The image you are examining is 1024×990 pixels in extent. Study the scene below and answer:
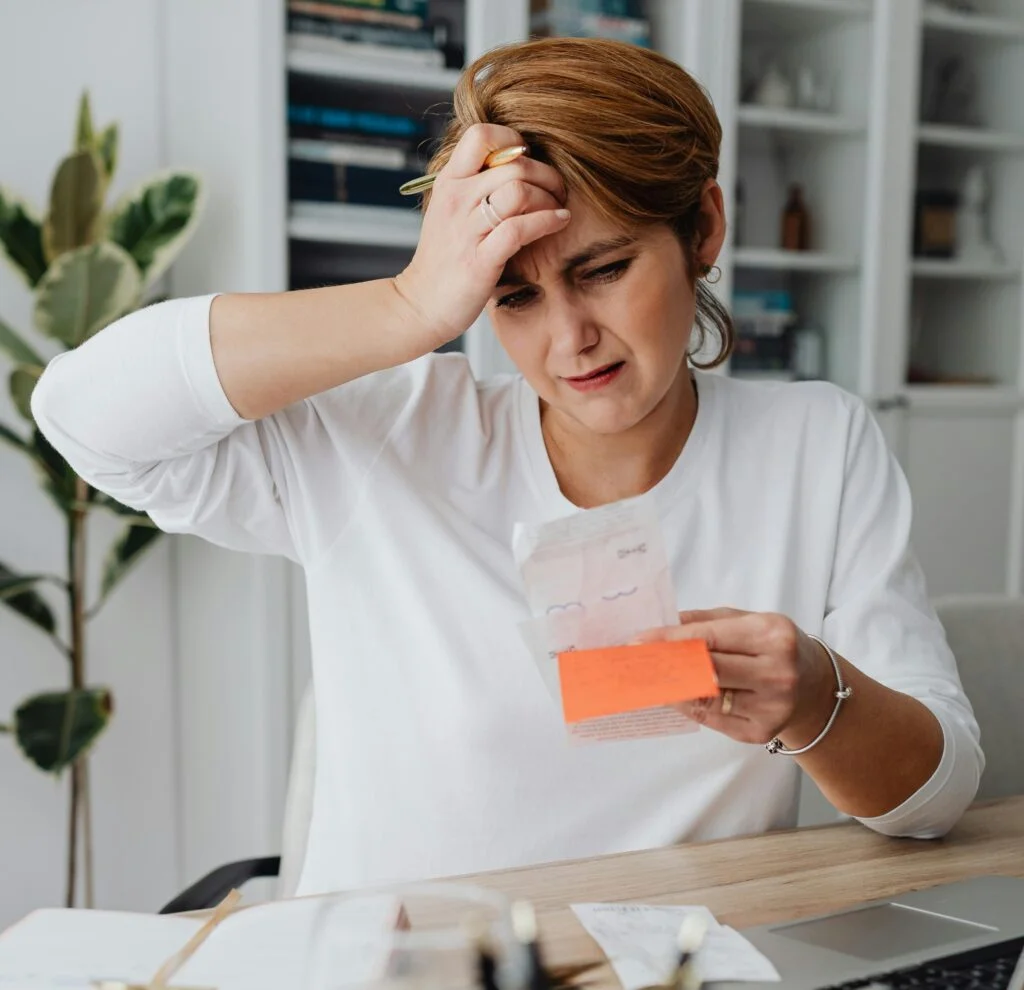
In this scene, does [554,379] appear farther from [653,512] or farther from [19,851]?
[19,851]

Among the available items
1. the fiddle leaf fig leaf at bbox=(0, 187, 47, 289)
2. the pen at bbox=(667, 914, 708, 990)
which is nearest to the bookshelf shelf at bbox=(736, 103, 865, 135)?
the fiddle leaf fig leaf at bbox=(0, 187, 47, 289)

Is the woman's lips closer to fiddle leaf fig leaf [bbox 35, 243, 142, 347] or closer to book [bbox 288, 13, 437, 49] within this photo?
fiddle leaf fig leaf [bbox 35, 243, 142, 347]

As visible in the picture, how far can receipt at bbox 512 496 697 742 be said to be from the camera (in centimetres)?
87

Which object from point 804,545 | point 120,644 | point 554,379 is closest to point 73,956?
point 554,379

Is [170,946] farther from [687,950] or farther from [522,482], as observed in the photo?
[522,482]

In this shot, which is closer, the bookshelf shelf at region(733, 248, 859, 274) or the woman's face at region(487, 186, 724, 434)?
the woman's face at region(487, 186, 724, 434)

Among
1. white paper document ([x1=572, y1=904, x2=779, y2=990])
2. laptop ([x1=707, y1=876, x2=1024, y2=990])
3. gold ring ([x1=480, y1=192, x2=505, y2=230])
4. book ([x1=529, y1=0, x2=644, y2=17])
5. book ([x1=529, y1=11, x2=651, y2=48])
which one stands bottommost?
laptop ([x1=707, y1=876, x2=1024, y2=990])

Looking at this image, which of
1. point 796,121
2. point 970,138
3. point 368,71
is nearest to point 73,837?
point 368,71

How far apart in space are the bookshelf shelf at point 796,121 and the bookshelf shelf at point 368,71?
79cm

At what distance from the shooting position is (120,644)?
2.56 meters

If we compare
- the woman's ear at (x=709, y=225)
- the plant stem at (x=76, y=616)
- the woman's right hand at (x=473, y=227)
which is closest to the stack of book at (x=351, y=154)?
the plant stem at (x=76, y=616)

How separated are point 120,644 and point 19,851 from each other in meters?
0.47

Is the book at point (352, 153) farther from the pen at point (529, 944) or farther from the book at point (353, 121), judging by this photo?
the pen at point (529, 944)

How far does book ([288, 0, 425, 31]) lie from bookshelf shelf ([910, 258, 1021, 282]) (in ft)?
4.83
